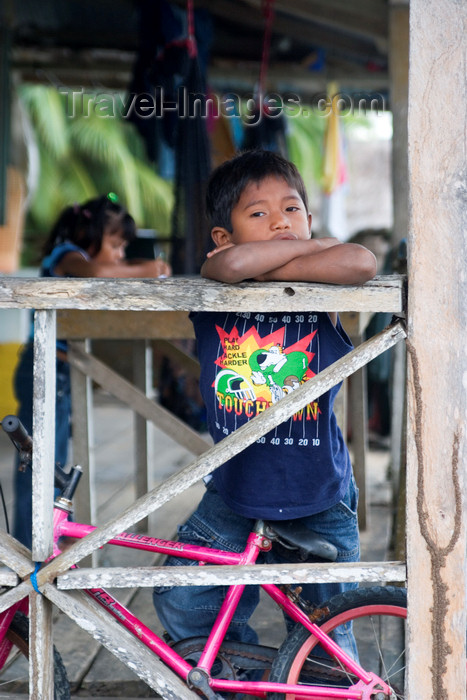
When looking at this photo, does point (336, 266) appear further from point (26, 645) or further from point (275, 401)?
point (26, 645)

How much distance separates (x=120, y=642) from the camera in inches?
65.0

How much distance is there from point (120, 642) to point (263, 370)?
2.19 feet

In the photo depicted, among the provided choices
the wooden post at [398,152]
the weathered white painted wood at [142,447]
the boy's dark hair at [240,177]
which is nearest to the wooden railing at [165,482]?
the boy's dark hair at [240,177]

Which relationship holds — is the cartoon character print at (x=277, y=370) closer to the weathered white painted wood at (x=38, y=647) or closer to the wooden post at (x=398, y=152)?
the weathered white painted wood at (x=38, y=647)

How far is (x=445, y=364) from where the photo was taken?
1.55m

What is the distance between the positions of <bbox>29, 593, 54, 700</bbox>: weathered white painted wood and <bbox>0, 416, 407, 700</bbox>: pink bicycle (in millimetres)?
151

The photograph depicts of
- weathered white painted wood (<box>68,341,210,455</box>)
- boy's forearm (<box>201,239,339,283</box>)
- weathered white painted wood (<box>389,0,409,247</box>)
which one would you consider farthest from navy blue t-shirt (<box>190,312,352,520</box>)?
weathered white painted wood (<box>389,0,409,247</box>)

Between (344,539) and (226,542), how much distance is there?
29cm

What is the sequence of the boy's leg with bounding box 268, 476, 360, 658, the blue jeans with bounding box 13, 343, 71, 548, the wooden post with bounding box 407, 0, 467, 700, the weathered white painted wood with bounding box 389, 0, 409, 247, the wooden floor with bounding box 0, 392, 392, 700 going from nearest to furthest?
the wooden post with bounding box 407, 0, 467, 700, the boy's leg with bounding box 268, 476, 360, 658, the wooden floor with bounding box 0, 392, 392, 700, the blue jeans with bounding box 13, 343, 71, 548, the weathered white painted wood with bounding box 389, 0, 409, 247

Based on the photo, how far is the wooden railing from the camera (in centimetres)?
155

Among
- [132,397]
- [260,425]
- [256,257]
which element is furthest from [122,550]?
[256,257]

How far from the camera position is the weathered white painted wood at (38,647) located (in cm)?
163

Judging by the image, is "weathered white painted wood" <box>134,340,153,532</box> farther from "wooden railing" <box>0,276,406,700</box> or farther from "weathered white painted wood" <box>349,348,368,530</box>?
"wooden railing" <box>0,276,406,700</box>

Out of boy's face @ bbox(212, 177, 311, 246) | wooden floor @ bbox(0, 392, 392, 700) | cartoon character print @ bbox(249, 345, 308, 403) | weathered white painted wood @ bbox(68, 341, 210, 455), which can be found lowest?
wooden floor @ bbox(0, 392, 392, 700)
